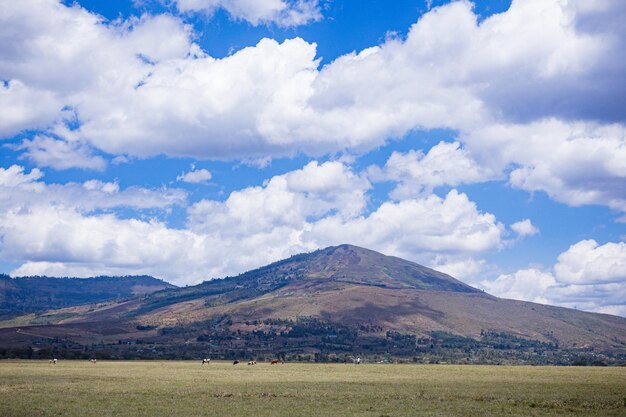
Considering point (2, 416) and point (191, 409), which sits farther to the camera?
point (191, 409)

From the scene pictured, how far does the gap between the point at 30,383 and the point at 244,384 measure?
967 inches

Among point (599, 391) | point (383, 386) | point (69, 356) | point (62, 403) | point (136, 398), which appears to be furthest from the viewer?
point (69, 356)

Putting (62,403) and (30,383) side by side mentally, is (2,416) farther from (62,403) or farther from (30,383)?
(30,383)

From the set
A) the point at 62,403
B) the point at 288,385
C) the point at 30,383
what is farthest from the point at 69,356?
the point at 62,403

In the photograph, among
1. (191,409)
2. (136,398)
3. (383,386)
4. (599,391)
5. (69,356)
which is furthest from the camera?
(69,356)

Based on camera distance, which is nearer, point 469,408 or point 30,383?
point 469,408

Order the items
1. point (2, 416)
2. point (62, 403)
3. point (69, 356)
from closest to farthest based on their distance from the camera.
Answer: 1. point (2, 416)
2. point (62, 403)
3. point (69, 356)

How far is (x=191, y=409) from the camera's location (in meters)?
47.8

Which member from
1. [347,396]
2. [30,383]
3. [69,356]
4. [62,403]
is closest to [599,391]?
[347,396]

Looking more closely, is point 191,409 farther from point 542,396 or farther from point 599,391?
point 599,391

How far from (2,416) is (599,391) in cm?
5499

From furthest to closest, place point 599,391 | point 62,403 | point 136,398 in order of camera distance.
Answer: point 599,391 < point 136,398 < point 62,403

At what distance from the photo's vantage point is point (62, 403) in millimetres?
51156

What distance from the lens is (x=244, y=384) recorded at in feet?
241
